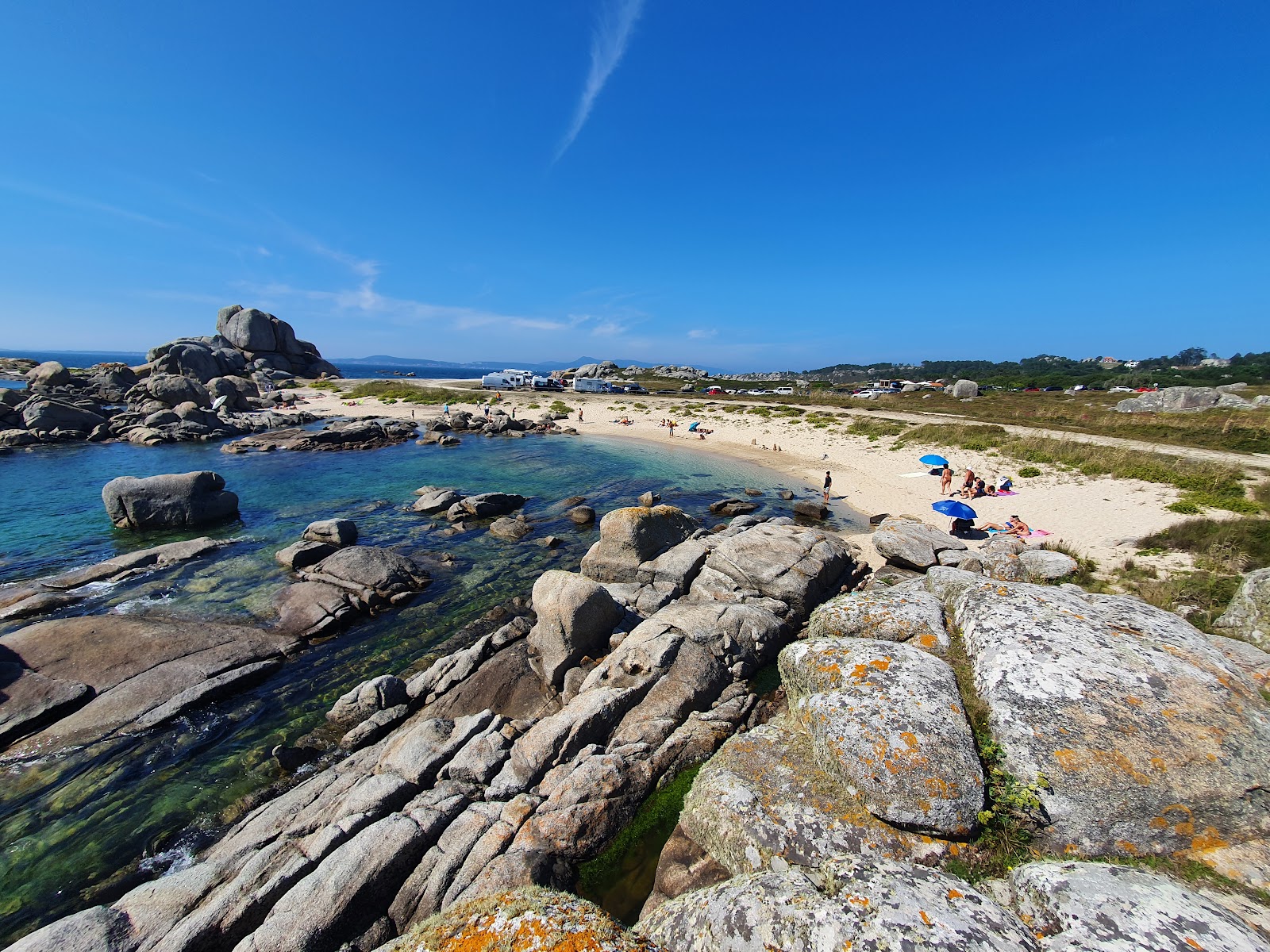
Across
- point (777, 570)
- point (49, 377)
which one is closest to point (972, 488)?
point (777, 570)

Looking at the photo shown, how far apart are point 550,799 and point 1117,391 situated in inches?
4172

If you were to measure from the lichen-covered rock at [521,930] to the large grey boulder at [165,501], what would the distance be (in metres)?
26.4

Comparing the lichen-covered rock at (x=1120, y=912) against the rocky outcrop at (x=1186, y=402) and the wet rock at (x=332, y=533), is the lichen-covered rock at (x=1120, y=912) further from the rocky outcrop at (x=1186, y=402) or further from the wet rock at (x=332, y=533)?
the rocky outcrop at (x=1186, y=402)

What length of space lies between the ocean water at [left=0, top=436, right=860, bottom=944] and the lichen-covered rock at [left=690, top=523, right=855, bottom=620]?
666 centimetres

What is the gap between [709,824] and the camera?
21.3 ft

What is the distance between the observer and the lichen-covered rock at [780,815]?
18.3ft

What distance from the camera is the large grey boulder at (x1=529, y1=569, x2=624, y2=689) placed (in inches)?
458

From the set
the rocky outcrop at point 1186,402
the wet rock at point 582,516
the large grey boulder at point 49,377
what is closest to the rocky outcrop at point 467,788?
the wet rock at point 582,516

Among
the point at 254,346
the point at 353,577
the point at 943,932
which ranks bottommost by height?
the point at 353,577

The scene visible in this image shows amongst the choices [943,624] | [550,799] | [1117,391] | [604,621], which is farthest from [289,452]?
[1117,391]

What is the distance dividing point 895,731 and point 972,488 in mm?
25093

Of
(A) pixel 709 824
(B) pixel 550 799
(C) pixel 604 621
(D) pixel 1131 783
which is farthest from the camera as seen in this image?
(C) pixel 604 621

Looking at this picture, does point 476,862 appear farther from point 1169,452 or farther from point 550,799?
point 1169,452

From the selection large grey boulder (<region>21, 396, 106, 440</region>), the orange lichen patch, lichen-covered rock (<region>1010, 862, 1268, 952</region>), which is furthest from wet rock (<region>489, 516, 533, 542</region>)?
large grey boulder (<region>21, 396, 106, 440</region>)
